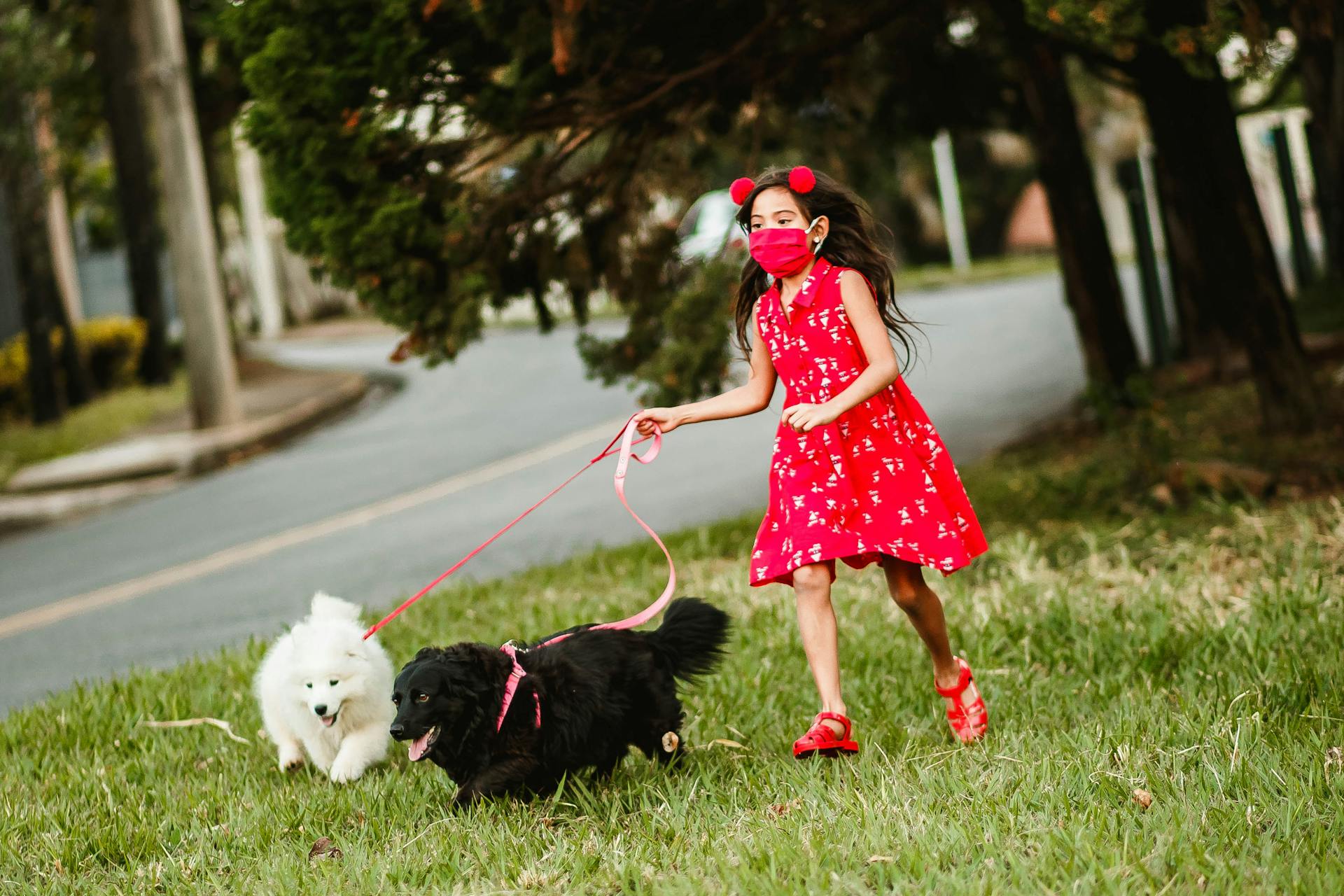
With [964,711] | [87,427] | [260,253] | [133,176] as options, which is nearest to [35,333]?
[87,427]

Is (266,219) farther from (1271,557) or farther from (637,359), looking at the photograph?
(1271,557)

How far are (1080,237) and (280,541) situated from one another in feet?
20.6

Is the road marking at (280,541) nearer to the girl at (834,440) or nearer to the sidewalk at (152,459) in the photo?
the sidewalk at (152,459)

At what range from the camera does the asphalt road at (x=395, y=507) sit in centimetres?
812

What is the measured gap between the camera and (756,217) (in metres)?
4.18

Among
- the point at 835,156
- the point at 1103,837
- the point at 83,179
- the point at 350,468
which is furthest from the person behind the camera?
the point at 83,179

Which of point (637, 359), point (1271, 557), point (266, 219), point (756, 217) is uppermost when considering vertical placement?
point (266, 219)

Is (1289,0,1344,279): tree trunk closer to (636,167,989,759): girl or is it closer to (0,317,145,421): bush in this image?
(636,167,989,759): girl

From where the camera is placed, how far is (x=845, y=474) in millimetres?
4109

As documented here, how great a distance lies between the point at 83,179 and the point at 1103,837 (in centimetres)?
2861

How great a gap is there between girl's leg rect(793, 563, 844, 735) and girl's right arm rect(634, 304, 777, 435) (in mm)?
528

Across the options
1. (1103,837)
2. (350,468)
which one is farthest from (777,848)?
(350,468)

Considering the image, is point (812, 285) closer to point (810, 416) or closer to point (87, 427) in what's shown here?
point (810, 416)

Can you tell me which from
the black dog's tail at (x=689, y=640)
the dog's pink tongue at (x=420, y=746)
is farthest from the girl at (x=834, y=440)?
the dog's pink tongue at (x=420, y=746)
